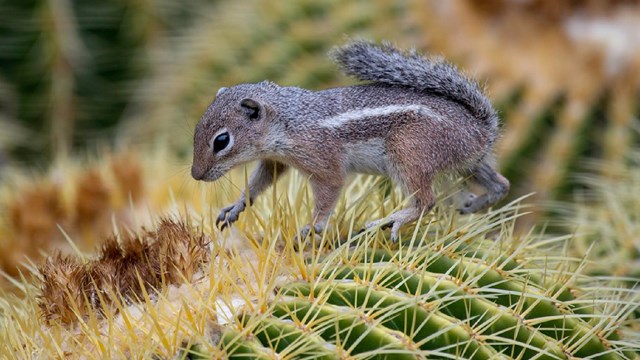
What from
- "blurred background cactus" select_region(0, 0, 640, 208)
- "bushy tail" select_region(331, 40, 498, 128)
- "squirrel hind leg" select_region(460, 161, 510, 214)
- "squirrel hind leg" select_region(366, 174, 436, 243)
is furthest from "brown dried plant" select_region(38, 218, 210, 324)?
"blurred background cactus" select_region(0, 0, 640, 208)

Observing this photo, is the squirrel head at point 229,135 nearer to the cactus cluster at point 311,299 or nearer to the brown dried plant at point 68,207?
the cactus cluster at point 311,299

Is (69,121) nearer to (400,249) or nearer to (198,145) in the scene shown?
(198,145)

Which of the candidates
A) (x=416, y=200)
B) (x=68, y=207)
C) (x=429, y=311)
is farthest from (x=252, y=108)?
(x=68, y=207)

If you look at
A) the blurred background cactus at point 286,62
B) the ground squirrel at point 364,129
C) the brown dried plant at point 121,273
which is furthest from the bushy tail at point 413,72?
the blurred background cactus at point 286,62

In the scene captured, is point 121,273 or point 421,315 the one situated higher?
point 121,273

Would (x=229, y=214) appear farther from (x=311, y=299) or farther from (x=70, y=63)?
(x=70, y=63)

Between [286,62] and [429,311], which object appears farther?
[286,62]
